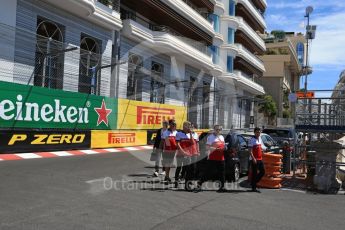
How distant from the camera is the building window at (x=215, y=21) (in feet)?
148

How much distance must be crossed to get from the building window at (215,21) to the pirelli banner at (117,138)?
23.9 meters

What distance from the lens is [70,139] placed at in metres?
18.3

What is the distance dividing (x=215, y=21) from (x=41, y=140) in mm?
32784

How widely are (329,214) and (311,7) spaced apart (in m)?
31.3

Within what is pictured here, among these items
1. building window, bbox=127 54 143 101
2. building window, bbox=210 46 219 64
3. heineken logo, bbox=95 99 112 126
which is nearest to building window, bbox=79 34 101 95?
heineken logo, bbox=95 99 112 126

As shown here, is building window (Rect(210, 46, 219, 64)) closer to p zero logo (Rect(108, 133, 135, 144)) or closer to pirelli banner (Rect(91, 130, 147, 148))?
pirelli banner (Rect(91, 130, 147, 148))

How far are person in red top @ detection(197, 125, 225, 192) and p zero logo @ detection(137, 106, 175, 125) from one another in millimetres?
14348

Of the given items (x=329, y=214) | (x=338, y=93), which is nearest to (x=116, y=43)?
(x=338, y=93)

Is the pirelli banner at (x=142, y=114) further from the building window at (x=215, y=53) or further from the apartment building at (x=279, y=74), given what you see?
the apartment building at (x=279, y=74)

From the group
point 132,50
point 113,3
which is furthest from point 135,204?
point 132,50

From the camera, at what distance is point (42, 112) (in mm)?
17484

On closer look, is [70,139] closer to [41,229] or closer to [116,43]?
[116,43]

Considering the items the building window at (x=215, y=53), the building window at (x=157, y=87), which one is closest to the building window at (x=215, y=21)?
the building window at (x=215, y=53)

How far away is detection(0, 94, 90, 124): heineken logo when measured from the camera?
52.2 feet
